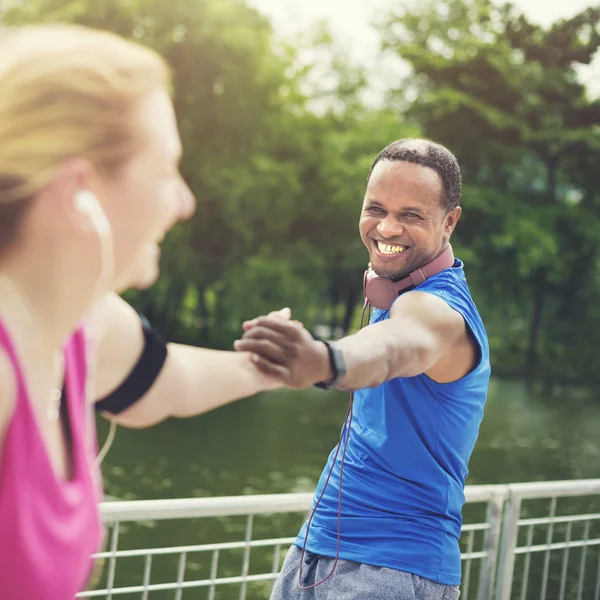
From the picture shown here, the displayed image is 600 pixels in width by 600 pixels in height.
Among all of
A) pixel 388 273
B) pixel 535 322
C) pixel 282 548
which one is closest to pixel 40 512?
pixel 388 273

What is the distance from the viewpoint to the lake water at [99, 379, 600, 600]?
1244 cm

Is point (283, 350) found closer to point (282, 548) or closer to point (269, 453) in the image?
point (282, 548)

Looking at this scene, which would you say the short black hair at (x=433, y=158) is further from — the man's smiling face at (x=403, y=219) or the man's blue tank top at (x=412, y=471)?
the man's blue tank top at (x=412, y=471)

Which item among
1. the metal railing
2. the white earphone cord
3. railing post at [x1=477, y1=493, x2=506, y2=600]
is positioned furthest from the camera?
railing post at [x1=477, y1=493, x2=506, y2=600]

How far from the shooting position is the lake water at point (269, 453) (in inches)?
490

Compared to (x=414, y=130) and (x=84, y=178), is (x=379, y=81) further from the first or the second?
(x=84, y=178)

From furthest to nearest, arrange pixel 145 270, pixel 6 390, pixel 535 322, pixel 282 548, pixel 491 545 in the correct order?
pixel 535 322 → pixel 282 548 → pixel 491 545 → pixel 145 270 → pixel 6 390

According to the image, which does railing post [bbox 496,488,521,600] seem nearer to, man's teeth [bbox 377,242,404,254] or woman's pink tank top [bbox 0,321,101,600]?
man's teeth [bbox 377,242,404,254]

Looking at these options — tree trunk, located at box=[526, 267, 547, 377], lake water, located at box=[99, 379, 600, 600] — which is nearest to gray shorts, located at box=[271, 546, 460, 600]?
lake water, located at box=[99, 379, 600, 600]

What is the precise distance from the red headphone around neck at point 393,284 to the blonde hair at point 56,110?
130 cm

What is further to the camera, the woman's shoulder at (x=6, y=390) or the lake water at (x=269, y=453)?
the lake water at (x=269, y=453)

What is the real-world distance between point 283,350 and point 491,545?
230cm

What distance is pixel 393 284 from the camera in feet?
7.41

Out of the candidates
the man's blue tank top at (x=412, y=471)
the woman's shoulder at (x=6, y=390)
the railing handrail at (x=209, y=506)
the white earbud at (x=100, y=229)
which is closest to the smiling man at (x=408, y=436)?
the man's blue tank top at (x=412, y=471)
